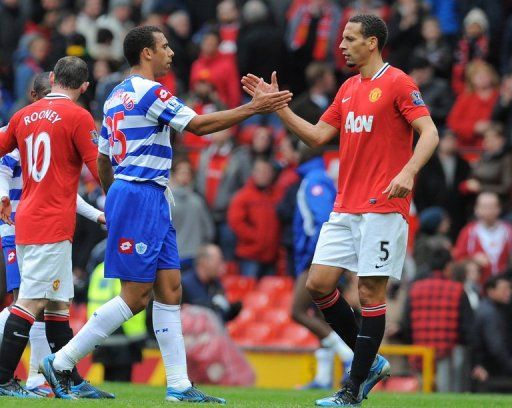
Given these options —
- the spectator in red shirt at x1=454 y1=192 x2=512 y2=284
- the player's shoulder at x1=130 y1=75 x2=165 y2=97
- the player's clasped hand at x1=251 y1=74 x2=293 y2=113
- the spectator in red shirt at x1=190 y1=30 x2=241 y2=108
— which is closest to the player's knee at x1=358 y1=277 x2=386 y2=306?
the player's clasped hand at x1=251 y1=74 x2=293 y2=113

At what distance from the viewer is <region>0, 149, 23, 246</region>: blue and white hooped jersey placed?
434 inches

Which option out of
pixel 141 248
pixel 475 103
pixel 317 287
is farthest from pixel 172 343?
pixel 475 103

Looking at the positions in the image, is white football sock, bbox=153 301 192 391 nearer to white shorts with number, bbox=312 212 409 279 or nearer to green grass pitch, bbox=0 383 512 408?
green grass pitch, bbox=0 383 512 408

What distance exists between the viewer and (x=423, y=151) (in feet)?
31.5

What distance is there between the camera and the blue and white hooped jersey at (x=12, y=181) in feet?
36.1

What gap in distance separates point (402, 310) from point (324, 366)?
1.68 meters

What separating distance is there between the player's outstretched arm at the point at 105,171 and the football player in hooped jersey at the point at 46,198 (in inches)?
2.7

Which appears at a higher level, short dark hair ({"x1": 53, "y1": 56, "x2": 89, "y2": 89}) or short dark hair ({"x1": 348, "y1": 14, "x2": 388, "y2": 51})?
short dark hair ({"x1": 348, "y1": 14, "x2": 388, "y2": 51})

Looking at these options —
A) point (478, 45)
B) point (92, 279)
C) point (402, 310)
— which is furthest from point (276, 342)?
point (478, 45)

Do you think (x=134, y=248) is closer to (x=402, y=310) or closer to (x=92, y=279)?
(x=92, y=279)

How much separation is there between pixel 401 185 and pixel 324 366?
5919 millimetres

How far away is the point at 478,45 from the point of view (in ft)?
67.1

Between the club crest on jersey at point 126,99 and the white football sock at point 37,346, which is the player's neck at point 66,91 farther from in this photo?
the white football sock at point 37,346

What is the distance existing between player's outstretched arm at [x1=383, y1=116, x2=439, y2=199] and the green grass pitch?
178cm
